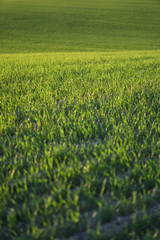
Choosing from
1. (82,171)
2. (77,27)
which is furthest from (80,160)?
(77,27)

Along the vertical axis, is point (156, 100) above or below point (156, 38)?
below

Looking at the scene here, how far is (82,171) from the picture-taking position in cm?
176

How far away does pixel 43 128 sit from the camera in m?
2.61

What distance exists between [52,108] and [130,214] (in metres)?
2.16

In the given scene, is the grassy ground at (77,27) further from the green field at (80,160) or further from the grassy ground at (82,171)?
the grassy ground at (82,171)

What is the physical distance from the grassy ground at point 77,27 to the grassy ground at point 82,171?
20.8 m

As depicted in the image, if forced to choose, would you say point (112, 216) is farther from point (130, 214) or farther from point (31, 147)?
point (31, 147)

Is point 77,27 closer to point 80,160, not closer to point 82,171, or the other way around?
point 80,160

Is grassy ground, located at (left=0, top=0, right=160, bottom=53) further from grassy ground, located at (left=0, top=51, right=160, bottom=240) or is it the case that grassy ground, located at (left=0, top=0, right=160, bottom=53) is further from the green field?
grassy ground, located at (left=0, top=51, right=160, bottom=240)

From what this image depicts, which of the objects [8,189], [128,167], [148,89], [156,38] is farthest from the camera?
[156,38]

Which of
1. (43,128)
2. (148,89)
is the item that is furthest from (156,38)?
(43,128)

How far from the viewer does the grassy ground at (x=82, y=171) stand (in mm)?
1336

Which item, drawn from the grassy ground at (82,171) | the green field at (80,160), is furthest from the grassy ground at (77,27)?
the grassy ground at (82,171)

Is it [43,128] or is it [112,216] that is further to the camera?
[43,128]
